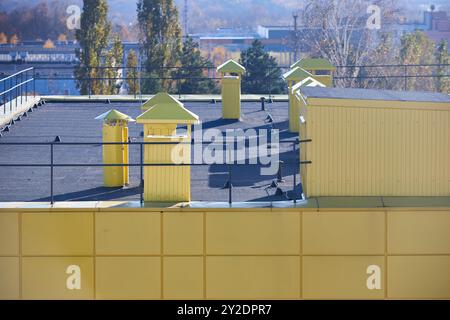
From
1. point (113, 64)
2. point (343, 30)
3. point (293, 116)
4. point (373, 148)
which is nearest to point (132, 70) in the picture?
point (113, 64)

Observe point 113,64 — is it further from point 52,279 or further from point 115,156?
point 52,279

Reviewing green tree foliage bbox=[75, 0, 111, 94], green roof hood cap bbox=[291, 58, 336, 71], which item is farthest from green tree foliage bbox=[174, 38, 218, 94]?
green roof hood cap bbox=[291, 58, 336, 71]

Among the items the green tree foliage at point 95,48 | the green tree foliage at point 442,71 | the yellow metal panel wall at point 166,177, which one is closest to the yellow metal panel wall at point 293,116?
the yellow metal panel wall at point 166,177

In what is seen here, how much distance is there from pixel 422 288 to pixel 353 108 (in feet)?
6.89

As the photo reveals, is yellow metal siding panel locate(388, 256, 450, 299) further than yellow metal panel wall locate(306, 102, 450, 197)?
No

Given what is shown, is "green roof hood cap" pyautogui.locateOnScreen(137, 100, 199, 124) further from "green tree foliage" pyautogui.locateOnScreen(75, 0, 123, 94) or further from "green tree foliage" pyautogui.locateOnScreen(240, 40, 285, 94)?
"green tree foliage" pyautogui.locateOnScreen(75, 0, 123, 94)

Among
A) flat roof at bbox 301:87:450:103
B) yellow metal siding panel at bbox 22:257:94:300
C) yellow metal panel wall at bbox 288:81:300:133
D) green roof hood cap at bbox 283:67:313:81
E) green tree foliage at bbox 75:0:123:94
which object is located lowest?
yellow metal siding panel at bbox 22:257:94:300

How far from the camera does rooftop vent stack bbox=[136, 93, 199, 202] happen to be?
12.6 meters

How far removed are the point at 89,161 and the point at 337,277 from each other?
494 centimetres

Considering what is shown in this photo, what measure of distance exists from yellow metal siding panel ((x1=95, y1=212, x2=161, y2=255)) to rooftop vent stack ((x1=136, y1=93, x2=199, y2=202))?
57 cm

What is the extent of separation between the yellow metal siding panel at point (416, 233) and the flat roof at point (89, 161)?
141 centimetres

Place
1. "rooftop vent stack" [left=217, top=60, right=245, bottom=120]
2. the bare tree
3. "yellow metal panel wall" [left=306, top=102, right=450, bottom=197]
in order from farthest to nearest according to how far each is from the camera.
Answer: the bare tree
"rooftop vent stack" [left=217, top=60, right=245, bottom=120]
"yellow metal panel wall" [left=306, top=102, right=450, bottom=197]

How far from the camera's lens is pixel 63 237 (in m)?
12.0
